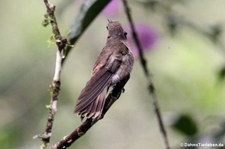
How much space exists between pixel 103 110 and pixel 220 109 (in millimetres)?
2819

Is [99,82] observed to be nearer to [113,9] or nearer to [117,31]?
[117,31]

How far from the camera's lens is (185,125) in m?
2.22

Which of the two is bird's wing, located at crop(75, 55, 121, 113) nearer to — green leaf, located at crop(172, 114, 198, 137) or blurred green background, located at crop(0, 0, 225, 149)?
green leaf, located at crop(172, 114, 198, 137)

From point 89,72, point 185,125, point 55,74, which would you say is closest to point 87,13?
point 55,74

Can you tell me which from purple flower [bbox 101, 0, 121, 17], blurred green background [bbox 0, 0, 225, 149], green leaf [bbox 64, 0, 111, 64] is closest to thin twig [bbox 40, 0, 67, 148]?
green leaf [bbox 64, 0, 111, 64]

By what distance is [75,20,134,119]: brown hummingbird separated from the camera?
3.10ft

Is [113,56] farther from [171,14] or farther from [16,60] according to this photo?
[16,60]

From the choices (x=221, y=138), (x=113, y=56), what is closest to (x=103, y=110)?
(x=113, y=56)

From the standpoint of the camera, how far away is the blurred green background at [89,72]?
365cm

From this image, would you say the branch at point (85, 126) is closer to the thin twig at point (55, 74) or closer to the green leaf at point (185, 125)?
the thin twig at point (55, 74)

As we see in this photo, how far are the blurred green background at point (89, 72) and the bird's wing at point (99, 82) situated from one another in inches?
83.9

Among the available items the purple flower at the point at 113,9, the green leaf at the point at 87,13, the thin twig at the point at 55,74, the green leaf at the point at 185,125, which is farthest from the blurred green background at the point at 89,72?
the thin twig at the point at 55,74

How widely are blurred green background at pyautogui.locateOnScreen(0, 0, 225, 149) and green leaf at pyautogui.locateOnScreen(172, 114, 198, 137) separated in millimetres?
912

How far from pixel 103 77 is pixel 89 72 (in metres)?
3.30
